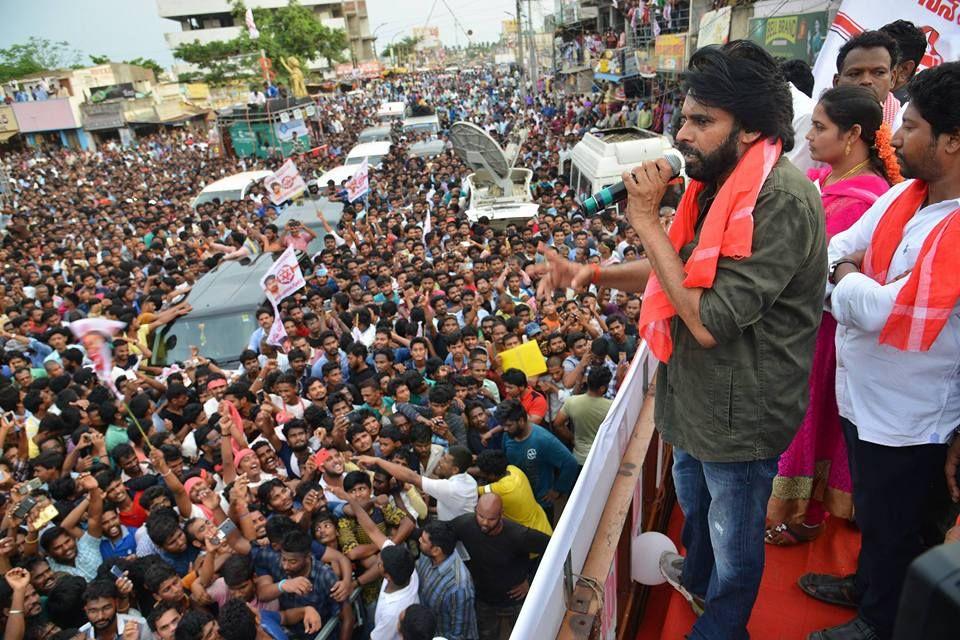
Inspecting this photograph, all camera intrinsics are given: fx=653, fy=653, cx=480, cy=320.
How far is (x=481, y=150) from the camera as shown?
12.8m

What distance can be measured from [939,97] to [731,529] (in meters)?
1.21

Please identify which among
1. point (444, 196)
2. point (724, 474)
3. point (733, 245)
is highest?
point (733, 245)

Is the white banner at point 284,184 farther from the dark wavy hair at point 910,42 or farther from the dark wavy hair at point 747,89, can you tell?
the dark wavy hair at point 747,89

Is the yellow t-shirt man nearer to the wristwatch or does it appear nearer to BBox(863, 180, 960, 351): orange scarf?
the wristwatch

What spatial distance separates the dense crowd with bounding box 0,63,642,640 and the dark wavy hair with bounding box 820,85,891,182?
1144mm

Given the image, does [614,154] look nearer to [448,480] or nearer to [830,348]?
[448,480]

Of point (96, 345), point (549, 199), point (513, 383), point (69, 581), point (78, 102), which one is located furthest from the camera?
point (78, 102)

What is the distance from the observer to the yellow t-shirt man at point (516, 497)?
11.6 feet

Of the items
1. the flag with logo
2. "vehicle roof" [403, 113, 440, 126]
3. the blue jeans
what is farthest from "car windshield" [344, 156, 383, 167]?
the blue jeans

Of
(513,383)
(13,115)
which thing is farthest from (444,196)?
(13,115)

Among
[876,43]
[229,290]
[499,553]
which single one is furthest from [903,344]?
[229,290]

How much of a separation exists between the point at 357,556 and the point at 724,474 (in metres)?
2.50

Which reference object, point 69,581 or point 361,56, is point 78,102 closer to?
point 69,581

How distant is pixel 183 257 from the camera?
11.0 metres
